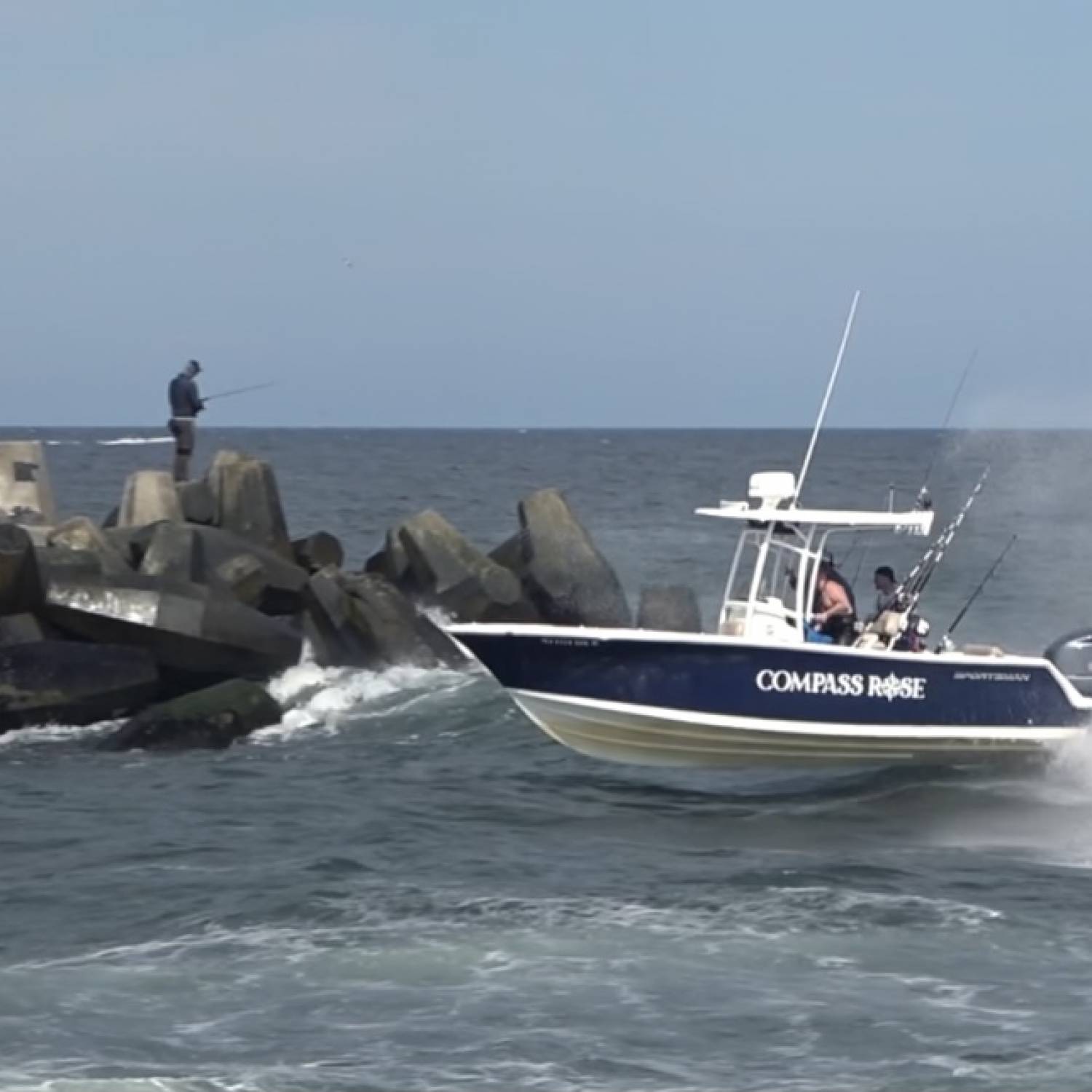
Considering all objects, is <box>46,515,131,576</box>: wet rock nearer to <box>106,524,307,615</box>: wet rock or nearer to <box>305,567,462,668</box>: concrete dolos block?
<box>106,524,307,615</box>: wet rock

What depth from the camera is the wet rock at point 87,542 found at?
68.0 ft

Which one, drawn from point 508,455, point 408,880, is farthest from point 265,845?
point 508,455

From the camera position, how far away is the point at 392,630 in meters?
23.0

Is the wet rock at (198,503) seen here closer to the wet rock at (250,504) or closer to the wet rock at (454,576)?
the wet rock at (250,504)

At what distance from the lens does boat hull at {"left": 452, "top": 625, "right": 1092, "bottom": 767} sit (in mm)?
16438

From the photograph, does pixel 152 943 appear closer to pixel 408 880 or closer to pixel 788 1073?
pixel 408 880

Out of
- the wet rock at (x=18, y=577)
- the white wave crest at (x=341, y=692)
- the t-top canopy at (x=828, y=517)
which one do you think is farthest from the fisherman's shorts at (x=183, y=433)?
the t-top canopy at (x=828, y=517)

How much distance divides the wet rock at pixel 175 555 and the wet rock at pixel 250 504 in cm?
256

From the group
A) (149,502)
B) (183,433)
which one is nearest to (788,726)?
(149,502)

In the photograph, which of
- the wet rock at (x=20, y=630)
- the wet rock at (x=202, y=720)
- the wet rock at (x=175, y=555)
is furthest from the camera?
the wet rock at (x=175, y=555)

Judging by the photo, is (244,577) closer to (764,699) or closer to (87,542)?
(87,542)

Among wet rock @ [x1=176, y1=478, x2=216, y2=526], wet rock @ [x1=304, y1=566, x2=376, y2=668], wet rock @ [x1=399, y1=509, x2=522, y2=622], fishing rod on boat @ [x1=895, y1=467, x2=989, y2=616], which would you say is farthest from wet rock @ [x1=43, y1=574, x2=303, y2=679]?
fishing rod on boat @ [x1=895, y1=467, x2=989, y2=616]

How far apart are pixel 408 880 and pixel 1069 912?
3.67 meters

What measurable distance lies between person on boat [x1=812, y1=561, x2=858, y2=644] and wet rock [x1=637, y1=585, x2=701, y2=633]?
585 cm
